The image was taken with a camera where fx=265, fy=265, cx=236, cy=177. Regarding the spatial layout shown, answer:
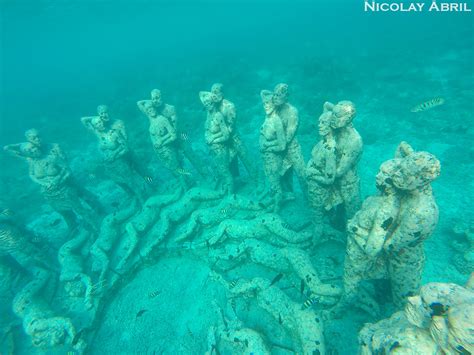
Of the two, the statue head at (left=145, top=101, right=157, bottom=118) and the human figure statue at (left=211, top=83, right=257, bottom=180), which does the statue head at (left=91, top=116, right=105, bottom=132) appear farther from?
the human figure statue at (left=211, top=83, right=257, bottom=180)

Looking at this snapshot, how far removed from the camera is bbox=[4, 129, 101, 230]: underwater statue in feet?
27.4

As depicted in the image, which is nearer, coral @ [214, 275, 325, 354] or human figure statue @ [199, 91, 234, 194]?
coral @ [214, 275, 325, 354]

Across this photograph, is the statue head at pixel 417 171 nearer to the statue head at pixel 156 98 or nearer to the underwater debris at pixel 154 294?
the underwater debris at pixel 154 294

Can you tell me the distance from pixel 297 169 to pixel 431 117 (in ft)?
33.8

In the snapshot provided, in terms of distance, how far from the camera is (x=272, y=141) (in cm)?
746

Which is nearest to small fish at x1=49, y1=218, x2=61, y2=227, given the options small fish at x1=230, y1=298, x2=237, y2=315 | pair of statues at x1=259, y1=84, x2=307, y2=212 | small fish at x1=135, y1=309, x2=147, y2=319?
small fish at x1=135, y1=309, x2=147, y2=319

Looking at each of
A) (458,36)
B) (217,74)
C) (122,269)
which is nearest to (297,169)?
(122,269)

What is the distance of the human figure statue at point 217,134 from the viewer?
8.33 meters

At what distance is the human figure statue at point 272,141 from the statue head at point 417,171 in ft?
12.7

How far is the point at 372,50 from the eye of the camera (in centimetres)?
2614

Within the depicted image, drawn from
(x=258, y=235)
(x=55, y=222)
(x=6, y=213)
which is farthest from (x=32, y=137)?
(x=258, y=235)

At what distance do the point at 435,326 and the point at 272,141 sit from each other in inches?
216

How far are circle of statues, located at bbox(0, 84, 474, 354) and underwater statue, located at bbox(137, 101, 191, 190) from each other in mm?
46

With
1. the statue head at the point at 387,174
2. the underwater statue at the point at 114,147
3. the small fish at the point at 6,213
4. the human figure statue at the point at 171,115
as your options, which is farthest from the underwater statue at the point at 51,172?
the statue head at the point at 387,174
